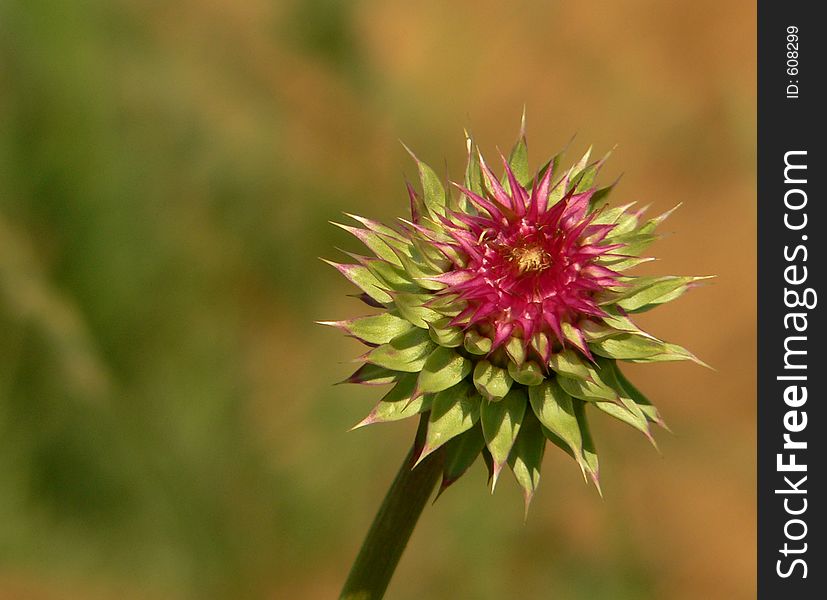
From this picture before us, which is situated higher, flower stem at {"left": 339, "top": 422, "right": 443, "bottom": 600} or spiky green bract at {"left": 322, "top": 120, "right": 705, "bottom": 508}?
spiky green bract at {"left": 322, "top": 120, "right": 705, "bottom": 508}

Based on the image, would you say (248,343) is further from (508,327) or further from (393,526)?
(508,327)

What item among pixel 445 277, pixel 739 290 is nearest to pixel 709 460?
pixel 739 290

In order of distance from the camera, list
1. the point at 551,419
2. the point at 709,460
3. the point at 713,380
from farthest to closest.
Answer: the point at 713,380 < the point at 709,460 < the point at 551,419

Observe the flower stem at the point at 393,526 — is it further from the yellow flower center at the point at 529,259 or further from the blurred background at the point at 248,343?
the blurred background at the point at 248,343

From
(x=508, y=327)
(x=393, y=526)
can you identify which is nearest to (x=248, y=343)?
(x=393, y=526)

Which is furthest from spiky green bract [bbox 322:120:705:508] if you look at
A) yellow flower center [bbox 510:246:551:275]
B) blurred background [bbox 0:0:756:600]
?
blurred background [bbox 0:0:756:600]

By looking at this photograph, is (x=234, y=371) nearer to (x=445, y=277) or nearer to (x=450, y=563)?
(x=450, y=563)

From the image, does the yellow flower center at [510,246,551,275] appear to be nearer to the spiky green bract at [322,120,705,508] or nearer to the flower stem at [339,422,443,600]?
the spiky green bract at [322,120,705,508]
